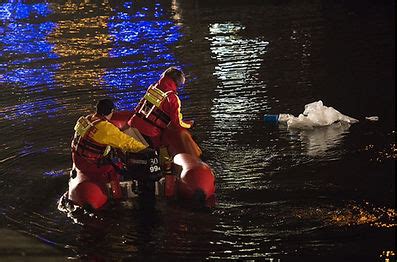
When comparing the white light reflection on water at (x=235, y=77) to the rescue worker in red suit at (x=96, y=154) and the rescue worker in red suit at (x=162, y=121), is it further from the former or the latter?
the rescue worker in red suit at (x=96, y=154)

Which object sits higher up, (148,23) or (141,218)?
(148,23)

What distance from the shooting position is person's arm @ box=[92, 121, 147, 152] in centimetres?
923

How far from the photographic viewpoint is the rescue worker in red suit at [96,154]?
30.3 ft

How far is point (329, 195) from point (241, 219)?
1.46 meters

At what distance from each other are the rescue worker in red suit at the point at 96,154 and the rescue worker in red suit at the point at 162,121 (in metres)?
1.30

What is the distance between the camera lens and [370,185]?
396 inches

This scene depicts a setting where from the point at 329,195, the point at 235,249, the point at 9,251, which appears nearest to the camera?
the point at 9,251

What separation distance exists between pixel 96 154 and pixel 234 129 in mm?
4270

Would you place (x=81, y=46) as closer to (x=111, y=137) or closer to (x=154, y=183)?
(x=154, y=183)

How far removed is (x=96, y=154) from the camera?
943 cm

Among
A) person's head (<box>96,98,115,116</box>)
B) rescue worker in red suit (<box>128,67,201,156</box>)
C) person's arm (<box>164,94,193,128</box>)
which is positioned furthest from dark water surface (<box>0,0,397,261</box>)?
person's head (<box>96,98,115,116</box>)

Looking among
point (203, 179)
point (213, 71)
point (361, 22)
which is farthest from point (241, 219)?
point (361, 22)

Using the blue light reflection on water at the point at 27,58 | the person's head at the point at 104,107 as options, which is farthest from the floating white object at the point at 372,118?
the blue light reflection on water at the point at 27,58

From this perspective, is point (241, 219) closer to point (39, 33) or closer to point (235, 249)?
point (235, 249)
